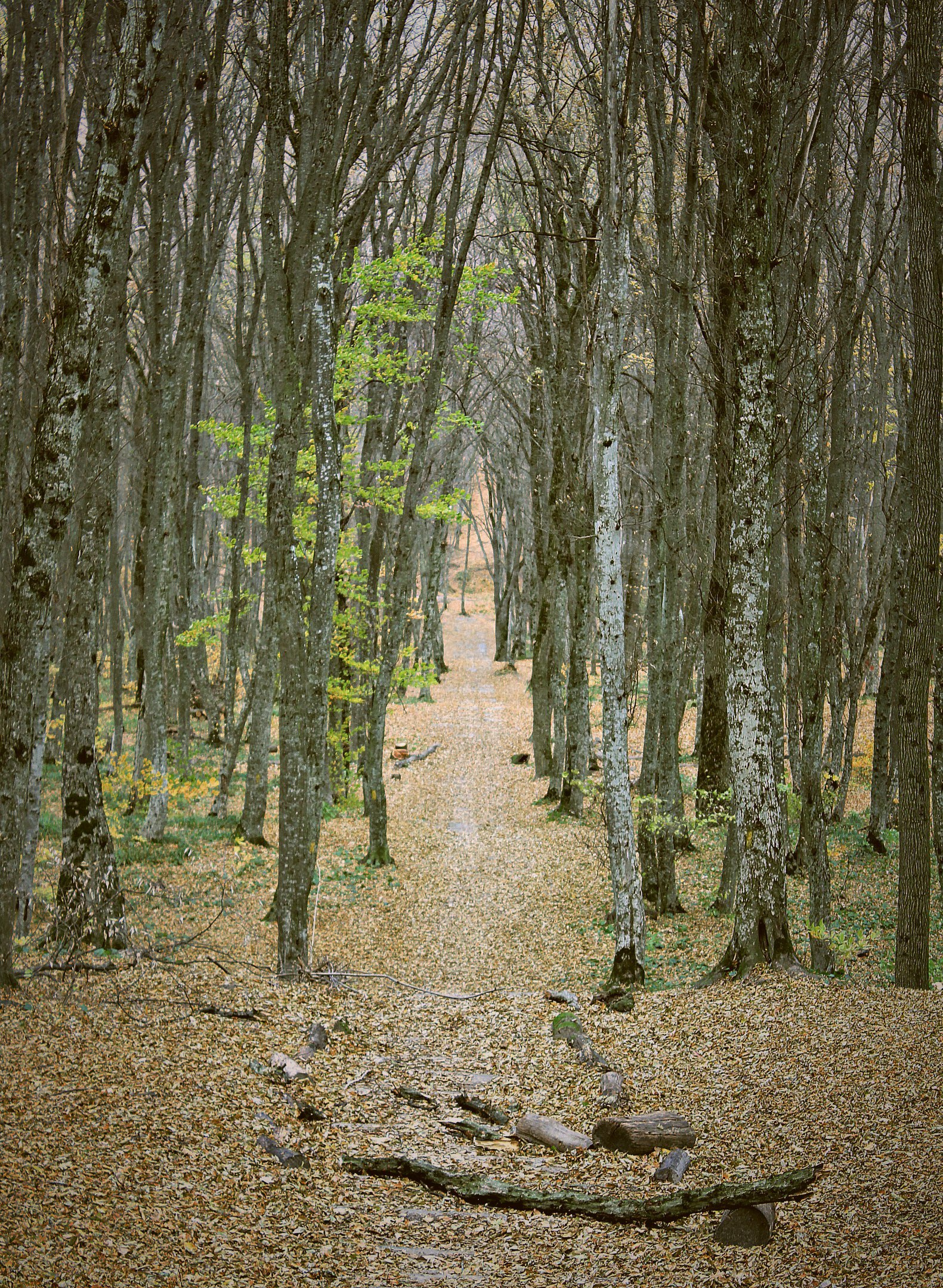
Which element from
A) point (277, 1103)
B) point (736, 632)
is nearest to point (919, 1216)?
point (277, 1103)

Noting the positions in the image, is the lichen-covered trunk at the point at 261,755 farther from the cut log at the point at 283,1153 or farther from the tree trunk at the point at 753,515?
the cut log at the point at 283,1153

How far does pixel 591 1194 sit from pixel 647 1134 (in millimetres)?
668

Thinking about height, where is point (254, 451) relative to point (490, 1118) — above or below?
above

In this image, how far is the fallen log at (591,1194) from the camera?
445 centimetres

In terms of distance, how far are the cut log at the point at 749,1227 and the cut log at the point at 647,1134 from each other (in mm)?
1098

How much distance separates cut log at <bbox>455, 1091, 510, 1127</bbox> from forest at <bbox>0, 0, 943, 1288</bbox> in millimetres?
28

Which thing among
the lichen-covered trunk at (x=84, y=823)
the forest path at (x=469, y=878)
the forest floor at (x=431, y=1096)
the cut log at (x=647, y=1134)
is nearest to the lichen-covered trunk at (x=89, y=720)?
the lichen-covered trunk at (x=84, y=823)

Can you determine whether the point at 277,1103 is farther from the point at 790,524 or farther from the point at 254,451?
the point at 254,451

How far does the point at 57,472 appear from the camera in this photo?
605 centimetres

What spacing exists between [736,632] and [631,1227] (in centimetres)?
473

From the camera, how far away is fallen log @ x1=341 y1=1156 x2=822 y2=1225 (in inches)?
175

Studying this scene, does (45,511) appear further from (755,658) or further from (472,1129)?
(755,658)

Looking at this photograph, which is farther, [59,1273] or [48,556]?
[48,556]

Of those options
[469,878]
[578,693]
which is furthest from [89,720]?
[578,693]
